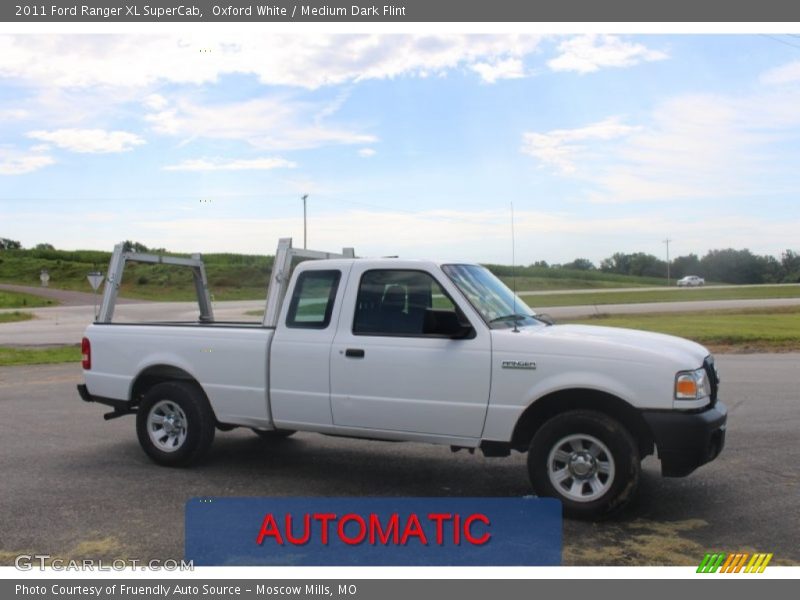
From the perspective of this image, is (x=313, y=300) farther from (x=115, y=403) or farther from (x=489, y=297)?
(x=115, y=403)

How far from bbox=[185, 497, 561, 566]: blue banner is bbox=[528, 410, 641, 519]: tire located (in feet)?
0.52

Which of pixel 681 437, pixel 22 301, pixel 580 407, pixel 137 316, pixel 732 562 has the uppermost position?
pixel 22 301

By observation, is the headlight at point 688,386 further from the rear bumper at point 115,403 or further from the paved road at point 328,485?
the rear bumper at point 115,403

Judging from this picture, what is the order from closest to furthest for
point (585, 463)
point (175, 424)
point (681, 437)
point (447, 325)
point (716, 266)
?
point (681, 437) → point (585, 463) → point (447, 325) → point (175, 424) → point (716, 266)

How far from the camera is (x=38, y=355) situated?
19406mm

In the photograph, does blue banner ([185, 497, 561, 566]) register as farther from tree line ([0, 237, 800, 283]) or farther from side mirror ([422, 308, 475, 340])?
tree line ([0, 237, 800, 283])

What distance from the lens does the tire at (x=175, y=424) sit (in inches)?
281

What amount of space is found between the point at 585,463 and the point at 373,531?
1610 mm

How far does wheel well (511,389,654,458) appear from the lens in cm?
573

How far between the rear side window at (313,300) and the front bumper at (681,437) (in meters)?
2.73

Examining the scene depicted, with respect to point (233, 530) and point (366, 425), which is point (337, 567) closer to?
point (233, 530)

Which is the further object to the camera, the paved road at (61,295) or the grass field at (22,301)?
the paved road at (61,295)

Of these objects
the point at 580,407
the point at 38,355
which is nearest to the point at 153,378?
the point at 580,407

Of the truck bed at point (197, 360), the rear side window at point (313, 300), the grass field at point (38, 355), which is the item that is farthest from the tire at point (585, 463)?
the grass field at point (38, 355)
